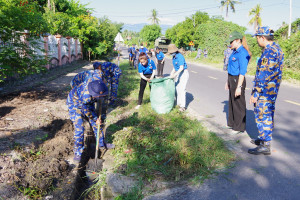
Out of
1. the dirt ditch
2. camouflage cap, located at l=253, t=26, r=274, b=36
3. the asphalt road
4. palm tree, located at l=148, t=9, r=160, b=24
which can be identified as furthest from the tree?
camouflage cap, located at l=253, t=26, r=274, b=36

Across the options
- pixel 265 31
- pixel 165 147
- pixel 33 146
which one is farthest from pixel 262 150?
pixel 33 146

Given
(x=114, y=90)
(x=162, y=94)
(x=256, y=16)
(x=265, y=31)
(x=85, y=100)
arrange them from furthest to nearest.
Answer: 1. (x=256, y=16)
2. (x=114, y=90)
3. (x=162, y=94)
4. (x=265, y=31)
5. (x=85, y=100)

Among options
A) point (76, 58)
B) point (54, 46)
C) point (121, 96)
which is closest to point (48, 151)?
point (121, 96)

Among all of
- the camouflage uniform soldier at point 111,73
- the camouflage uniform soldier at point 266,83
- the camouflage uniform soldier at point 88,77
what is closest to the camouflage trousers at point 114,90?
the camouflage uniform soldier at point 111,73

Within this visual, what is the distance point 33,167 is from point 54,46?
1243 cm

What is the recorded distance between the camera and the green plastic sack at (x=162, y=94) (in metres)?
5.83

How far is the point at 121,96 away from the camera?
820 centimetres

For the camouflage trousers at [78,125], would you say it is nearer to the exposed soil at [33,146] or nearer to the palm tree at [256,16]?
the exposed soil at [33,146]

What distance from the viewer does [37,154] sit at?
13.0 ft

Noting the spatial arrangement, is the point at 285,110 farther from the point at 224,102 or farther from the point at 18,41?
the point at 18,41

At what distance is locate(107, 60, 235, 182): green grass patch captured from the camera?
3.38 m

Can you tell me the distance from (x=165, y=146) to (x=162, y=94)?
6.42 ft

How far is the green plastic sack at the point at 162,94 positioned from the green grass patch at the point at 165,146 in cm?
21

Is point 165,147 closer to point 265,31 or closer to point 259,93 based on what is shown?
point 259,93
